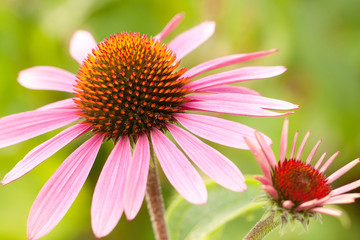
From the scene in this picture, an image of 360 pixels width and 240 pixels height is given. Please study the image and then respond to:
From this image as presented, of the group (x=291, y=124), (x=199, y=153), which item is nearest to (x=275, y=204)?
(x=199, y=153)

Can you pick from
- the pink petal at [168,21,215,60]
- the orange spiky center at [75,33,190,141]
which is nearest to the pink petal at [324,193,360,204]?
the orange spiky center at [75,33,190,141]

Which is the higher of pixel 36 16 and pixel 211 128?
pixel 36 16

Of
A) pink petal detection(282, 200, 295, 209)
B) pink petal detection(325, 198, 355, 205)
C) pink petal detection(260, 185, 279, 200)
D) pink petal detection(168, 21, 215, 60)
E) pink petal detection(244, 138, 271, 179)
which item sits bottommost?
pink petal detection(325, 198, 355, 205)

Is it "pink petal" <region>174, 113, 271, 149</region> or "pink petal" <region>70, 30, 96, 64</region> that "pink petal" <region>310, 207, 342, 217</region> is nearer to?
"pink petal" <region>174, 113, 271, 149</region>

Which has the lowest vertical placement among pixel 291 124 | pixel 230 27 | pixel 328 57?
pixel 291 124

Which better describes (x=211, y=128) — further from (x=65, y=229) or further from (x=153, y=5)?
(x=153, y=5)

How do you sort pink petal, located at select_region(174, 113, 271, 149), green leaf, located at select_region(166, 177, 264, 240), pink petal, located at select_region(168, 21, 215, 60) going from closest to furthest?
pink petal, located at select_region(174, 113, 271, 149) < green leaf, located at select_region(166, 177, 264, 240) < pink petal, located at select_region(168, 21, 215, 60)

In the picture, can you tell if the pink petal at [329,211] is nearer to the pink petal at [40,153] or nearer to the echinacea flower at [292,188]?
the echinacea flower at [292,188]
